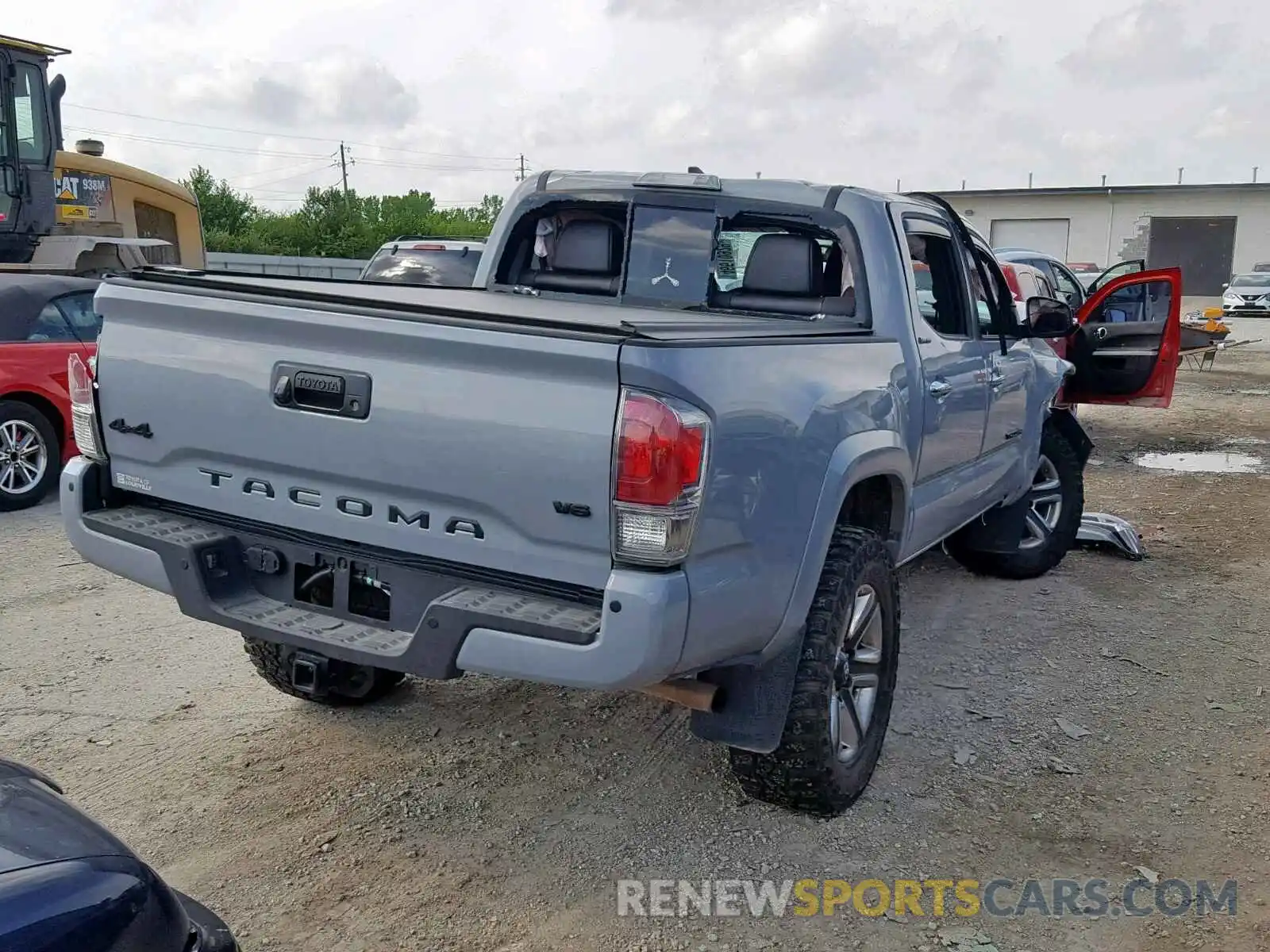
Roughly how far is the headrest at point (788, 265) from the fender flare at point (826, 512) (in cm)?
97

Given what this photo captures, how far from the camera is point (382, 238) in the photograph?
5875cm

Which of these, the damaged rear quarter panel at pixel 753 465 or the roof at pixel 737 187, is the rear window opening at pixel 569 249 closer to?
the roof at pixel 737 187

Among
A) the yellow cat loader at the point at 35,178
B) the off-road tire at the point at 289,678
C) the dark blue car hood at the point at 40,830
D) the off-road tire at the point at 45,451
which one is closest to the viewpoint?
the dark blue car hood at the point at 40,830

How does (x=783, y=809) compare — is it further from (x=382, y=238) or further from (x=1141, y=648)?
(x=382, y=238)

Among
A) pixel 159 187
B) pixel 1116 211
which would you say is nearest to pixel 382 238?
pixel 1116 211

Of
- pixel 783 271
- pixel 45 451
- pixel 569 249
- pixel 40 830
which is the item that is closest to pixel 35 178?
pixel 45 451

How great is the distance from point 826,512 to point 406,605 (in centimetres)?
123

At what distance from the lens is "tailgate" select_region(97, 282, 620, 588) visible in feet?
9.24

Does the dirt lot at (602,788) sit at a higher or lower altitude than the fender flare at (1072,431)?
lower

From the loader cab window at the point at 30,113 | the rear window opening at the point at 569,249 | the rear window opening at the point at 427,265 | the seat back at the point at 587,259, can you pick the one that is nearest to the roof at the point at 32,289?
the rear window opening at the point at 427,265

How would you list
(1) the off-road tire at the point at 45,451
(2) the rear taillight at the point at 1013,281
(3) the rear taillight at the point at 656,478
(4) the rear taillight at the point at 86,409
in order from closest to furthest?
(3) the rear taillight at the point at 656,478, (4) the rear taillight at the point at 86,409, (1) the off-road tire at the point at 45,451, (2) the rear taillight at the point at 1013,281

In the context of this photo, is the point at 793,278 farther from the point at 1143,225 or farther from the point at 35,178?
the point at 1143,225

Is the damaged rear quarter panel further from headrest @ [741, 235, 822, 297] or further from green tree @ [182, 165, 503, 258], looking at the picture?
green tree @ [182, 165, 503, 258]

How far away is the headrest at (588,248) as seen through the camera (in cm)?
502
